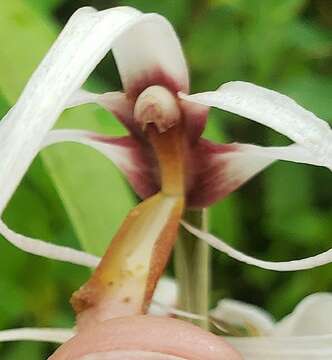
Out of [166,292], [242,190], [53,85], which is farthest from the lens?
[242,190]

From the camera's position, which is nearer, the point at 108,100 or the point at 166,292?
the point at 108,100

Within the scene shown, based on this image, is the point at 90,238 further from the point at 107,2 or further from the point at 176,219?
the point at 107,2

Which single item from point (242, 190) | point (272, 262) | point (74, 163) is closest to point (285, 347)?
point (272, 262)

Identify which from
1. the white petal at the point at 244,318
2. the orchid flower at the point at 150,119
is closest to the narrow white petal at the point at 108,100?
the orchid flower at the point at 150,119

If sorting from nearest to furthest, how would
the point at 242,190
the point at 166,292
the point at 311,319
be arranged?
the point at 311,319 → the point at 166,292 → the point at 242,190

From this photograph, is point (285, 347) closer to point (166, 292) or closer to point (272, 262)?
point (272, 262)

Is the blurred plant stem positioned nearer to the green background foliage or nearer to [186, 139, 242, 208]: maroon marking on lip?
[186, 139, 242, 208]: maroon marking on lip
